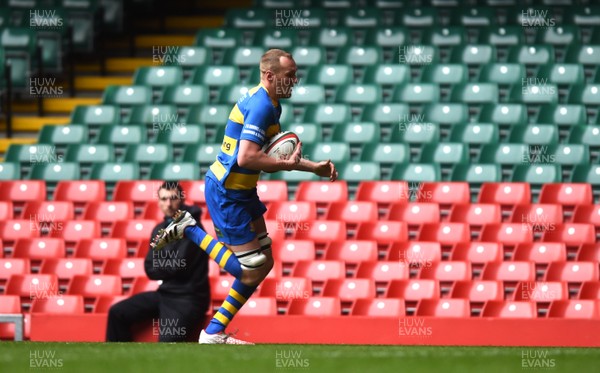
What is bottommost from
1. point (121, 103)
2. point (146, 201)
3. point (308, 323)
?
point (308, 323)

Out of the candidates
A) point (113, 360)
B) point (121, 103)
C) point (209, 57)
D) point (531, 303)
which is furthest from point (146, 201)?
point (113, 360)

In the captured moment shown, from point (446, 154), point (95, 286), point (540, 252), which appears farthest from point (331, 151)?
point (95, 286)

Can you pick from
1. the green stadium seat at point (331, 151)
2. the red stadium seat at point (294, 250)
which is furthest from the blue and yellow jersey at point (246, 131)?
the green stadium seat at point (331, 151)

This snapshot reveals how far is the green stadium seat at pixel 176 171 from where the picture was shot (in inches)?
506

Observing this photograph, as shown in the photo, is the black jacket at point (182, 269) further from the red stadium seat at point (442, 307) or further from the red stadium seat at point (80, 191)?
the red stadium seat at point (80, 191)

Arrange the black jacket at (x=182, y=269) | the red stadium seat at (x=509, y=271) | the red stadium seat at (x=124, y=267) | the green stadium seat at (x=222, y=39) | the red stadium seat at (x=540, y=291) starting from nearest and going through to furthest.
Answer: the black jacket at (x=182, y=269) → the red stadium seat at (x=540, y=291) → the red stadium seat at (x=509, y=271) → the red stadium seat at (x=124, y=267) → the green stadium seat at (x=222, y=39)

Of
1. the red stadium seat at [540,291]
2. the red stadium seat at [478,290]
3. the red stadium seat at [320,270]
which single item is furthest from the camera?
the red stadium seat at [320,270]

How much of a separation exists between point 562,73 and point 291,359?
27.6 ft

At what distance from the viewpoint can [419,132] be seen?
1328 cm

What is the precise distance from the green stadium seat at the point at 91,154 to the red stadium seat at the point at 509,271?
422 centimetres

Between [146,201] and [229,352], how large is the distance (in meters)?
6.07

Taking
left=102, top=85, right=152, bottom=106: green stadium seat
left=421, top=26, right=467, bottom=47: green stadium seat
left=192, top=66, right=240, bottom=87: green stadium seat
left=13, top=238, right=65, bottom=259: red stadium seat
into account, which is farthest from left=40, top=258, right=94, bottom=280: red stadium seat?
left=421, top=26, right=467, bottom=47: green stadium seat

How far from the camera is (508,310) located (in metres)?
10.7

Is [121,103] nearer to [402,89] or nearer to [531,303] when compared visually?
[402,89]
